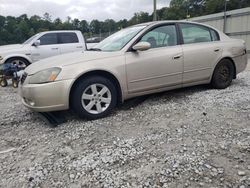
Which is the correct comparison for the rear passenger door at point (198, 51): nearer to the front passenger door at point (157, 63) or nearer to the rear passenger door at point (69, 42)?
the front passenger door at point (157, 63)

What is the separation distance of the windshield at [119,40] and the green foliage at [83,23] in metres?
21.7

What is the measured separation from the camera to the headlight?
3742mm

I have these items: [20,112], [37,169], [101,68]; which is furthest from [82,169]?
[20,112]

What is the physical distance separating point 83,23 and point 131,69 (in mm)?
47827

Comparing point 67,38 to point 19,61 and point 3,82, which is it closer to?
point 19,61

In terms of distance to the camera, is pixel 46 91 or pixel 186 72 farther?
pixel 186 72

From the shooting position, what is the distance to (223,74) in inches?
209

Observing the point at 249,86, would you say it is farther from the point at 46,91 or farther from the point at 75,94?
the point at 46,91

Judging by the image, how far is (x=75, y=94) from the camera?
384 cm

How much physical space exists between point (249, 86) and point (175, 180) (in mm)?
3823

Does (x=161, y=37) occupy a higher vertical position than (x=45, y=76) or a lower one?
higher

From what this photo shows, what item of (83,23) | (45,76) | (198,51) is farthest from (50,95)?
(83,23)

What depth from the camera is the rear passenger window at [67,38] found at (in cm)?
973

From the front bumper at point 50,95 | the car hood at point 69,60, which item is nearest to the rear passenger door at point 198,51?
the car hood at point 69,60
